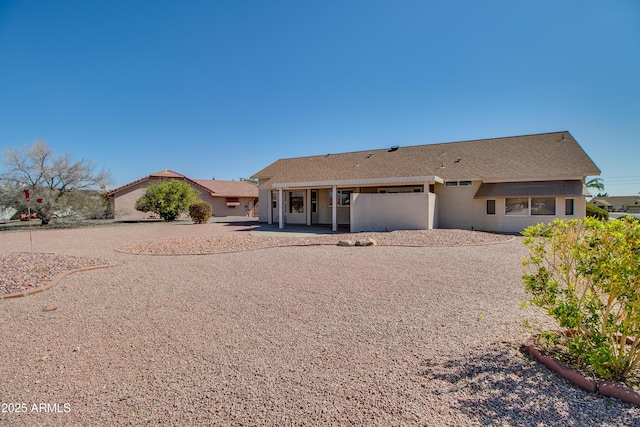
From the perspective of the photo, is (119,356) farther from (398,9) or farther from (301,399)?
(398,9)

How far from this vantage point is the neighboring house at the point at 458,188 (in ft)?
54.3

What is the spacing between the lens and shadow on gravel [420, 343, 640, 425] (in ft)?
8.29

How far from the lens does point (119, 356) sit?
3.64 meters

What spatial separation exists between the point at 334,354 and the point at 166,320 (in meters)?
2.70

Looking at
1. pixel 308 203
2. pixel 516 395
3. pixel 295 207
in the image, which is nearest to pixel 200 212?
pixel 295 207

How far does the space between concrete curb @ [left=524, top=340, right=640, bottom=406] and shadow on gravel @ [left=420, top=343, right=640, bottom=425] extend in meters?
0.06

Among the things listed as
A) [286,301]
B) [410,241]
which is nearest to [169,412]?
[286,301]

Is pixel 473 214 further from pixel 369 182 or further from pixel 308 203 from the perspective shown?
pixel 308 203

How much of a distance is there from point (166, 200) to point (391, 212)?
20454 mm

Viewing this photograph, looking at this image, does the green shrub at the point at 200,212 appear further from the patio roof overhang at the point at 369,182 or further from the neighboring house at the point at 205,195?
the neighboring house at the point at 205,195

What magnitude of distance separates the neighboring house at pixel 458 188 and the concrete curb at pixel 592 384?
13.4 metres

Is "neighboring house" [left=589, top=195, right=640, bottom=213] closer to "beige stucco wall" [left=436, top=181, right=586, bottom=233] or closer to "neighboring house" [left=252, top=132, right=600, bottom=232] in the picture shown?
"neighboring house" [left=252, top=132, right=600, bottom=232]

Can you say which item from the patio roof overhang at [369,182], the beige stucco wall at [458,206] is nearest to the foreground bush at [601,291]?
the patio roof overhang at [369,182]

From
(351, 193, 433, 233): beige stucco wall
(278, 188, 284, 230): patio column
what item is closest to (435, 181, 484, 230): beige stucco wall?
(351, 193, 433, 233): beige stucco wall
